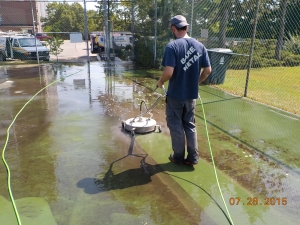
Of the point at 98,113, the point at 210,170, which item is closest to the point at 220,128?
the point at 210,170

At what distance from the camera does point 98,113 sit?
5855mm

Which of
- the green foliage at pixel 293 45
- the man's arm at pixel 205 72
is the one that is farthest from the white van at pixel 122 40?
the man's arm at pixel 205 72

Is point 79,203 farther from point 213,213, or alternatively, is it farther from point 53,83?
point 53,83

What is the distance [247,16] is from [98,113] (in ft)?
30.4

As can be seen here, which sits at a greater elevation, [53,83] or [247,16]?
[247,16]

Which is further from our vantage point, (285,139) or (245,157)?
(285,139)

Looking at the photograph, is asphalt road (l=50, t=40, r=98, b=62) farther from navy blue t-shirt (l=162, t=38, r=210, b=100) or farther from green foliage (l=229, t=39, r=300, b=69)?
navy blue t-shirt (l=162, t=38, r=210, b=100)

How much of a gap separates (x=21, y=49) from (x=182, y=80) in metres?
12.3

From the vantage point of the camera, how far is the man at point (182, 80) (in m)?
3.41

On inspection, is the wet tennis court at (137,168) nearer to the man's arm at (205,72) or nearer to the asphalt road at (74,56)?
the man's arm at (205,72)

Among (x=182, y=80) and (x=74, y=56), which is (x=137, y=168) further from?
(x=74, y=56)

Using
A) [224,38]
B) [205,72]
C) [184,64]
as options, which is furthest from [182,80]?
[224,38]

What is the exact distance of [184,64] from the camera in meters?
3.47
